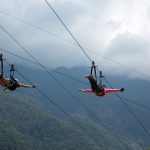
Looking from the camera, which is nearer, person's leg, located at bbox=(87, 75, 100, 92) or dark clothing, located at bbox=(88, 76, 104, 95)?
person's leg, located at bbox=(87, 75, 100, 92)

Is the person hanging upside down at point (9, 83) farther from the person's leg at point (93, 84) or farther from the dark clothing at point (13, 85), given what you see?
the person's leg at point (93, 84)

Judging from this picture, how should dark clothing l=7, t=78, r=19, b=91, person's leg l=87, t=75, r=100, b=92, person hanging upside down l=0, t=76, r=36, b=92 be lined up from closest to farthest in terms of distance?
person hanging upside down l=0, t=76, r=36, b=92 → dark clothing l=7, t=78, r=19, b=91 → person's leg l=87, t=75, r=100, b=92

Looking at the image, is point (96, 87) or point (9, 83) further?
point (96, 87)

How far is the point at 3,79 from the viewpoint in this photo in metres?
39.9

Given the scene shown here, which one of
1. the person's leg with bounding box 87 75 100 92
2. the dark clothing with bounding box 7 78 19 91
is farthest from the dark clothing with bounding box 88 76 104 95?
the dark clothing with bounding box 7 78 19 91

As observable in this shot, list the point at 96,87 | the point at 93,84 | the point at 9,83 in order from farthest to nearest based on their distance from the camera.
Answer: the point at 96,87 < the point at 93,84 < the point at 9,83

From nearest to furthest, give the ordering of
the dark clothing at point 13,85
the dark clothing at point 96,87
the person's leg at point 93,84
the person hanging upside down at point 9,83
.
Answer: the person hanging upside down at point 9,83
the dark clothing at point 13,85
the person's leg at point 93,84
the dark clothing at point 96,87

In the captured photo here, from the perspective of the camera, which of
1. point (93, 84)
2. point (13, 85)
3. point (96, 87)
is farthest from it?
point (96, 87)

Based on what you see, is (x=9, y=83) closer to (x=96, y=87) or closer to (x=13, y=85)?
(x=13, y=85)

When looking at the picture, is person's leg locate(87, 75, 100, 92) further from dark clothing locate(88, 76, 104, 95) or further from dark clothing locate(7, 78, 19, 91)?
dark clothing locate(7, 78, 19, 91)

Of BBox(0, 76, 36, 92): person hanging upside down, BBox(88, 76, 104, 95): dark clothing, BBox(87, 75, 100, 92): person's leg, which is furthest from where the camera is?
BBox(88, 76, 104, 95): dark clothing

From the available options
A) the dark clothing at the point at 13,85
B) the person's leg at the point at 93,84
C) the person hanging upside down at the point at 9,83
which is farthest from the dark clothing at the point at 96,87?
the dark clothing at the point at 13,85

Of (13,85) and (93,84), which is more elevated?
(93,84)

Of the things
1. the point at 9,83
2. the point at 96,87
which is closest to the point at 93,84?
the point at 96,87
